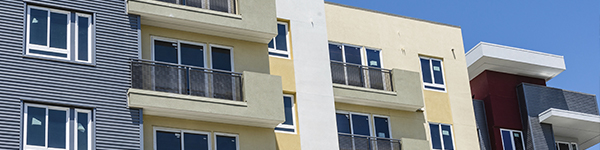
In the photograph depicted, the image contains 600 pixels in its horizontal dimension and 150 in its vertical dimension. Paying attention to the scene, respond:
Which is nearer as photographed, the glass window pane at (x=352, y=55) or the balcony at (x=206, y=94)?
the balcony at (x=206, y=94)

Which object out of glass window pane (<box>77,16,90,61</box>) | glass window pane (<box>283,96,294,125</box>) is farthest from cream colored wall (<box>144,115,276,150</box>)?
glass window pane (<box>77,16,90,61</box>)

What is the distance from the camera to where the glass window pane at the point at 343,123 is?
30.1 metres

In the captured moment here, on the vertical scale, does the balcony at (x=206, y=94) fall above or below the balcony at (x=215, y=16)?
below

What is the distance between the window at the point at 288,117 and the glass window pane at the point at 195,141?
3.08 meters

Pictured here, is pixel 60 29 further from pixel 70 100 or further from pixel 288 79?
pixel 288 79

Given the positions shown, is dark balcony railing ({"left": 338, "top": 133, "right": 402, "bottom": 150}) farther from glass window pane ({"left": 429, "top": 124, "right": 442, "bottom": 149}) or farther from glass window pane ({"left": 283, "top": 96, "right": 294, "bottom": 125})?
glass window pane ({"left": 429, "top": 124, "right": 442, "bottom": 149})

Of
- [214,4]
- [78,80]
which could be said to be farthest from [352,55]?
[78,80]

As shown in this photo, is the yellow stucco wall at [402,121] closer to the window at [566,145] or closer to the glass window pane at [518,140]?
the glass window pane at [518,140]

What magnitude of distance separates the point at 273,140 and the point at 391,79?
650cm

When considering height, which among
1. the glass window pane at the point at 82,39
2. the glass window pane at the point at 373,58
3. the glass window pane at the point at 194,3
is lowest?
the glass window pane at the point at 82,39

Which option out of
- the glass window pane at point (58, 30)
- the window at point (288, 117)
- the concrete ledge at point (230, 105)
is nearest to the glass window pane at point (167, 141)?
the concrete ledge at point (230, 105)

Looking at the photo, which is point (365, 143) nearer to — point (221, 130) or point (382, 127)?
point (382, 127)

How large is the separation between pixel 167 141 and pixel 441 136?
11.6 metres

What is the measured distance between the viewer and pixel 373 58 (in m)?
32.3
